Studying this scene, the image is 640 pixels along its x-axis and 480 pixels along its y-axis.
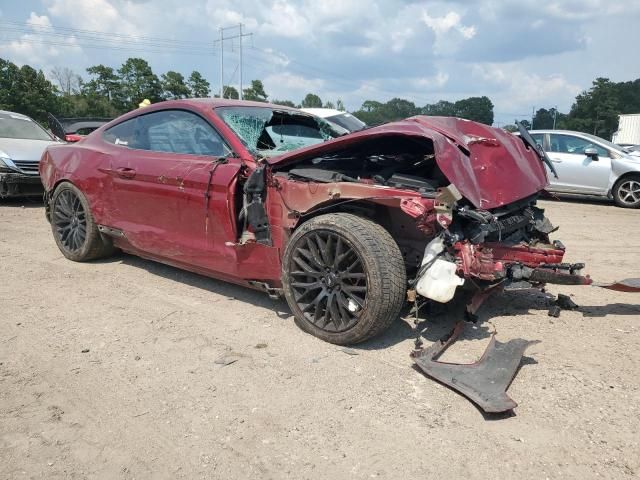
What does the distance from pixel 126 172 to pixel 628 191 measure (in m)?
9.49

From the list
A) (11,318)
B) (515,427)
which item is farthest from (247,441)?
(11,318)

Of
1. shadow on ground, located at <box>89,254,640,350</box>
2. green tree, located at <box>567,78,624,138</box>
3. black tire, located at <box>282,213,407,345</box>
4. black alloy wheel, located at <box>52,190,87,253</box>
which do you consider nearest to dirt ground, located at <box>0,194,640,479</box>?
shadow on ground, located at <box>89,254,640,350</box>

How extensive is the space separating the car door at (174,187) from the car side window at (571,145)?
9.03 meters

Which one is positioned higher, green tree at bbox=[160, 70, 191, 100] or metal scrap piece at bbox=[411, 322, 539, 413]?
green tree at bbox=[160, 70, 191, 100]

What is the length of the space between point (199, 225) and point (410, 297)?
70.3 inches

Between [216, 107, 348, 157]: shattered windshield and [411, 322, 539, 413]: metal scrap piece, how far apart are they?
6.25 ft

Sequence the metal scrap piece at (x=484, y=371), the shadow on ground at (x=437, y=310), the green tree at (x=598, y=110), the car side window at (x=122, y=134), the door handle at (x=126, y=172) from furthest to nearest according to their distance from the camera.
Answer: the green tree at (x=598, y=110) < the car side window at (x=122, y=134) < the door handle at (x=126, y=172) < the shadow on ground at (x=437, y=310) < the metal scrap piece at (x=484, y=371)

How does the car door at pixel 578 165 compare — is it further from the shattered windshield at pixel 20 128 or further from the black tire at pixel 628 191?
the shattered windshield at pixel 20 128

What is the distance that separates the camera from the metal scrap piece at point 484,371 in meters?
2.74

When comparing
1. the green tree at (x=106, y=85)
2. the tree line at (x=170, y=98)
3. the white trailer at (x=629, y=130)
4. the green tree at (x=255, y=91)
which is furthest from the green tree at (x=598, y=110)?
the green tree at (x=106, y=85)

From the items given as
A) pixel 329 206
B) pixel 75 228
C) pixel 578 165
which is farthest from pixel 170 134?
pixel 578 165

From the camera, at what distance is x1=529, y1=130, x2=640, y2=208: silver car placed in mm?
10273

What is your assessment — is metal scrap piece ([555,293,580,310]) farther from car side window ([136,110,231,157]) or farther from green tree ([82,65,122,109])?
green tree ([82,65,122,109])

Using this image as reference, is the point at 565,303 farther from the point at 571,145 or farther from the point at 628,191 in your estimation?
the point at 571,145
